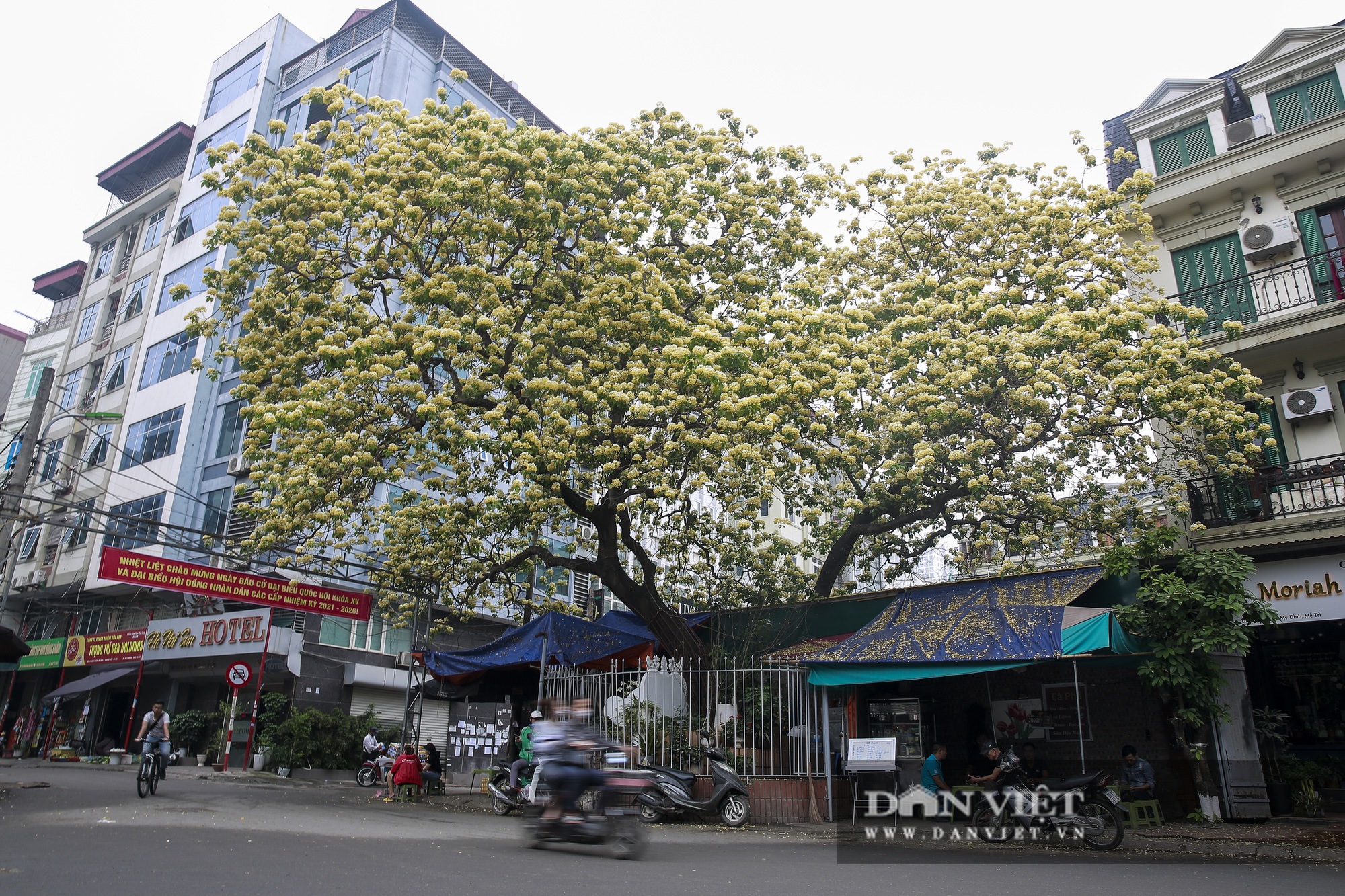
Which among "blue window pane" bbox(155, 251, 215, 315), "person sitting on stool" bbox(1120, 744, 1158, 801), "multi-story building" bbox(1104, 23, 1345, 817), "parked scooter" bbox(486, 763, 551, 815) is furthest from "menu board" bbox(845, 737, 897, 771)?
"blue window pane" bbox(155, 251, 215, 315)

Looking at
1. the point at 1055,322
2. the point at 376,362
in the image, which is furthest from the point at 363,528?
the point at 1055,322

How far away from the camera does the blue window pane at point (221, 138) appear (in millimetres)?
32656

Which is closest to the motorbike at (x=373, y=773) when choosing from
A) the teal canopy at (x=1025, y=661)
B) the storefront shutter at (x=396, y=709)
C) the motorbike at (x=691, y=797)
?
the storefront shutter at (x=396, y=709)

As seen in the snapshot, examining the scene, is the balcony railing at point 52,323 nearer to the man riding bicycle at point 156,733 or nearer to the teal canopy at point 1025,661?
the man riding bicycle at point 156,733

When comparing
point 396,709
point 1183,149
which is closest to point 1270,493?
point 1183,149

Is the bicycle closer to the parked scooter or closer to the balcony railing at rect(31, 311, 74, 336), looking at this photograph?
the parked scooter

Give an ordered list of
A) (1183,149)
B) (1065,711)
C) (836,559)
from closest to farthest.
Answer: (1065,711) < (836,559) < (1183,149)

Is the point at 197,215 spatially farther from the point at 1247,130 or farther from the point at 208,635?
the point at 1247,130

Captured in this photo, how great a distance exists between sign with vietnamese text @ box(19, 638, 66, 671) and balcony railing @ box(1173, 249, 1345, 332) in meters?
37.1

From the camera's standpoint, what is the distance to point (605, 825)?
8867 mm

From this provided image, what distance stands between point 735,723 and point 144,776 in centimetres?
951

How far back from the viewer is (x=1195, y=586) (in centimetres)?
1195

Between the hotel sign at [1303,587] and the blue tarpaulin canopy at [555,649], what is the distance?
10.5 m

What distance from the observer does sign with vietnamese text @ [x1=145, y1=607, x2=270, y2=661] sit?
81.1 feet
